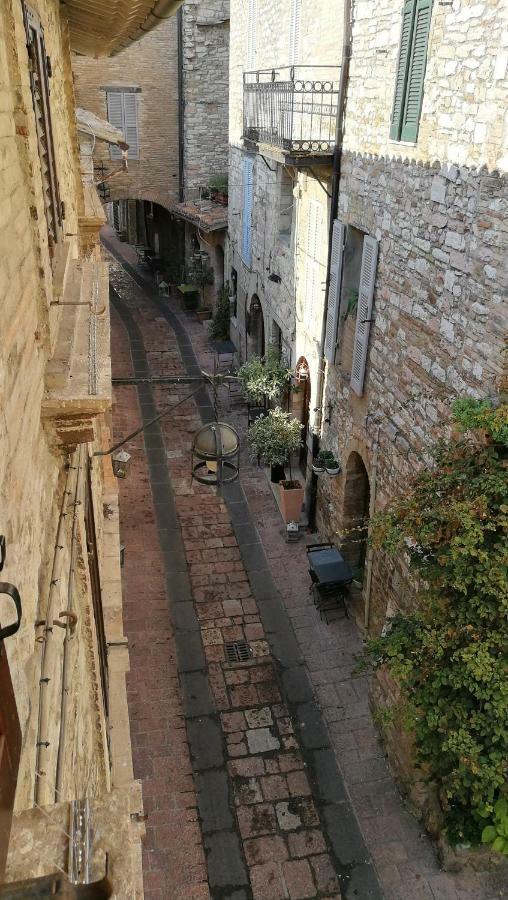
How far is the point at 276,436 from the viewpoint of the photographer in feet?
41.0

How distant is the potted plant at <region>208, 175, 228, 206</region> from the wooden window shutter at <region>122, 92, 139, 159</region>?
2.59 meters

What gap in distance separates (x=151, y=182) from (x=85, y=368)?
66.4 feet

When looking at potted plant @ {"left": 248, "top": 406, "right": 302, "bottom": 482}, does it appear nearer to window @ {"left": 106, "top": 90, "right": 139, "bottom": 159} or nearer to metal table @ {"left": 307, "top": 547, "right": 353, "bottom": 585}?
metal table @ {"left": 307, "top": 547, "right": 353, "bottom": 585}

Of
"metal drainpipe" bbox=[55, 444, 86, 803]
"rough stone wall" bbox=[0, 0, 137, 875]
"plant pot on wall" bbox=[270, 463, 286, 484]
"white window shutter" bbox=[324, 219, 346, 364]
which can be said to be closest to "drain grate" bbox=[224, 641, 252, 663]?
"plant pot on wall" bbox=[270, 463, 286, 484]

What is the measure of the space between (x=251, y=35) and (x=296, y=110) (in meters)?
5.82

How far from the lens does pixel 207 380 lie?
8.29 m

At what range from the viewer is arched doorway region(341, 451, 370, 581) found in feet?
34.6

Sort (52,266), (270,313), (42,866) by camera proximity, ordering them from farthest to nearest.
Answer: (270,313) < (52,266) < (42,866)

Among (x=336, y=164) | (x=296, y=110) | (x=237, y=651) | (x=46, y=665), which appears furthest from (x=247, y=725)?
(x=296, y=110)

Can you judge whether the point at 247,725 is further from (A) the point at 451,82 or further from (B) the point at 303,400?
(A) the point at 451,82

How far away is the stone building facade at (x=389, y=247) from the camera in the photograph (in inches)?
245

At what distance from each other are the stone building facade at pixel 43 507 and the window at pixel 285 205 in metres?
8.65

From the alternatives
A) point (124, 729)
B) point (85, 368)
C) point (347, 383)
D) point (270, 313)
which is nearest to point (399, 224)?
point (347, 383)

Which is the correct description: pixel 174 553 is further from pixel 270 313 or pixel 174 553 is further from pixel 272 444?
pixel 270 313
